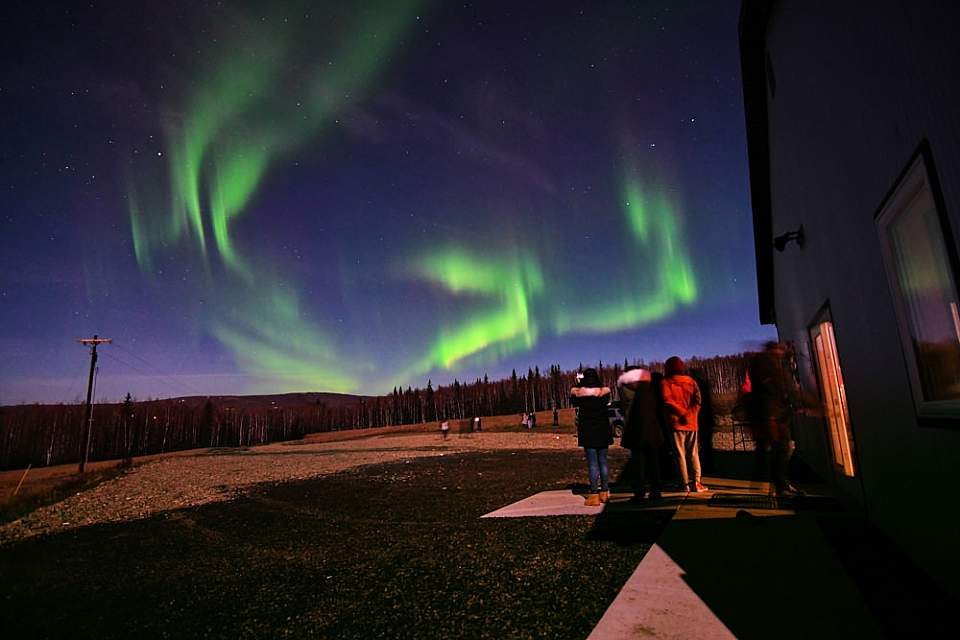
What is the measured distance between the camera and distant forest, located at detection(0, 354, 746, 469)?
71.0 metres

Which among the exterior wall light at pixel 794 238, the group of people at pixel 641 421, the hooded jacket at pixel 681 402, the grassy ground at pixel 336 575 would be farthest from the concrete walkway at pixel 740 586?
the exterior wall light at pixel 794 238

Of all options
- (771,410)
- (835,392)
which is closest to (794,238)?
(835,392)

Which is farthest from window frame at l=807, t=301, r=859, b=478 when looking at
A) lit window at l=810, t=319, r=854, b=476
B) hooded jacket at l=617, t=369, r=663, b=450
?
hooded jacket at l=617, t=369, r=663, b=450

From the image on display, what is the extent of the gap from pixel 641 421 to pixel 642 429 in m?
0.11

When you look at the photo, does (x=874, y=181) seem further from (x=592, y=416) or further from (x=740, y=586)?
(x=592, y=416)

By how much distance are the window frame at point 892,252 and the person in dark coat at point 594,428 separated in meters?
3.28

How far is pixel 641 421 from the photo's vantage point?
20.7ft

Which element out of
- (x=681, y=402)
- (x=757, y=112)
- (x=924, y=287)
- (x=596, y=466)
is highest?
(x=757, y=112)

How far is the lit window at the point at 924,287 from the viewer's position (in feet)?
8.30

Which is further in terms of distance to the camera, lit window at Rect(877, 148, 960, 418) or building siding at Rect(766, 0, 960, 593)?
lit window at Rect(877, 148, 960, 418)

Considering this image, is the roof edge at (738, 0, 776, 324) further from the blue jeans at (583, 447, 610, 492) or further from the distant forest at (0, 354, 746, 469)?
the distant forest at (0, 354, 746, 469)

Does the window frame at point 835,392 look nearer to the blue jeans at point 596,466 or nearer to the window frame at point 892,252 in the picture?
the window frame at point 892,252

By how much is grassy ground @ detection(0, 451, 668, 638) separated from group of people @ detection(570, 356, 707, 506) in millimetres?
1059

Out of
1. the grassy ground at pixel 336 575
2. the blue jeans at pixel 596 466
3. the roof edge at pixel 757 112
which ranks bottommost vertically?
the grassy ground at pixel 336 575
